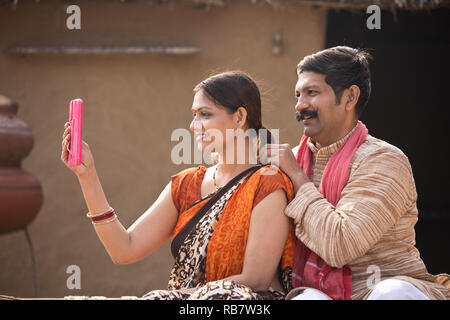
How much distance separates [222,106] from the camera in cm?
297

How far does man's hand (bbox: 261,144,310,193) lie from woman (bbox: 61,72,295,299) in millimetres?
42

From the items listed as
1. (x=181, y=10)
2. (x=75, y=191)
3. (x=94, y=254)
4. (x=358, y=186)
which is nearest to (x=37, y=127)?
(x=75, y=191)

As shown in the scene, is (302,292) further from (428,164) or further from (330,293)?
(428,164)

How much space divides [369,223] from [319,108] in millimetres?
716

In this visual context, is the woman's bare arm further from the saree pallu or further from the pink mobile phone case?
the pink mobile phone case

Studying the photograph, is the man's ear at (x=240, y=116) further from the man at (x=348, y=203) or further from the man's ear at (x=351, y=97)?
the man's ear at (x=351, y=97)

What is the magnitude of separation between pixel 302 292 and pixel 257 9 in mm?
3812

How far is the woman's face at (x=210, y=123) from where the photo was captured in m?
2.95

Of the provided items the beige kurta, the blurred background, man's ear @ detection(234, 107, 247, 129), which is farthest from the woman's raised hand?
the blurred background

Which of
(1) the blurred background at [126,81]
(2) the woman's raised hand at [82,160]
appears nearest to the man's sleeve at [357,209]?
(2) the woman's raised hand at [82,160]

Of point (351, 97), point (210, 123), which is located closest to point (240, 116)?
point (210, 123)

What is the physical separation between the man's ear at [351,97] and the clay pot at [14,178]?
3568 millimetres

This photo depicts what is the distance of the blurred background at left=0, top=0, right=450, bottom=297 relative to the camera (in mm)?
5801

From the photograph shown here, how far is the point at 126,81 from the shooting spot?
19.2 ft
